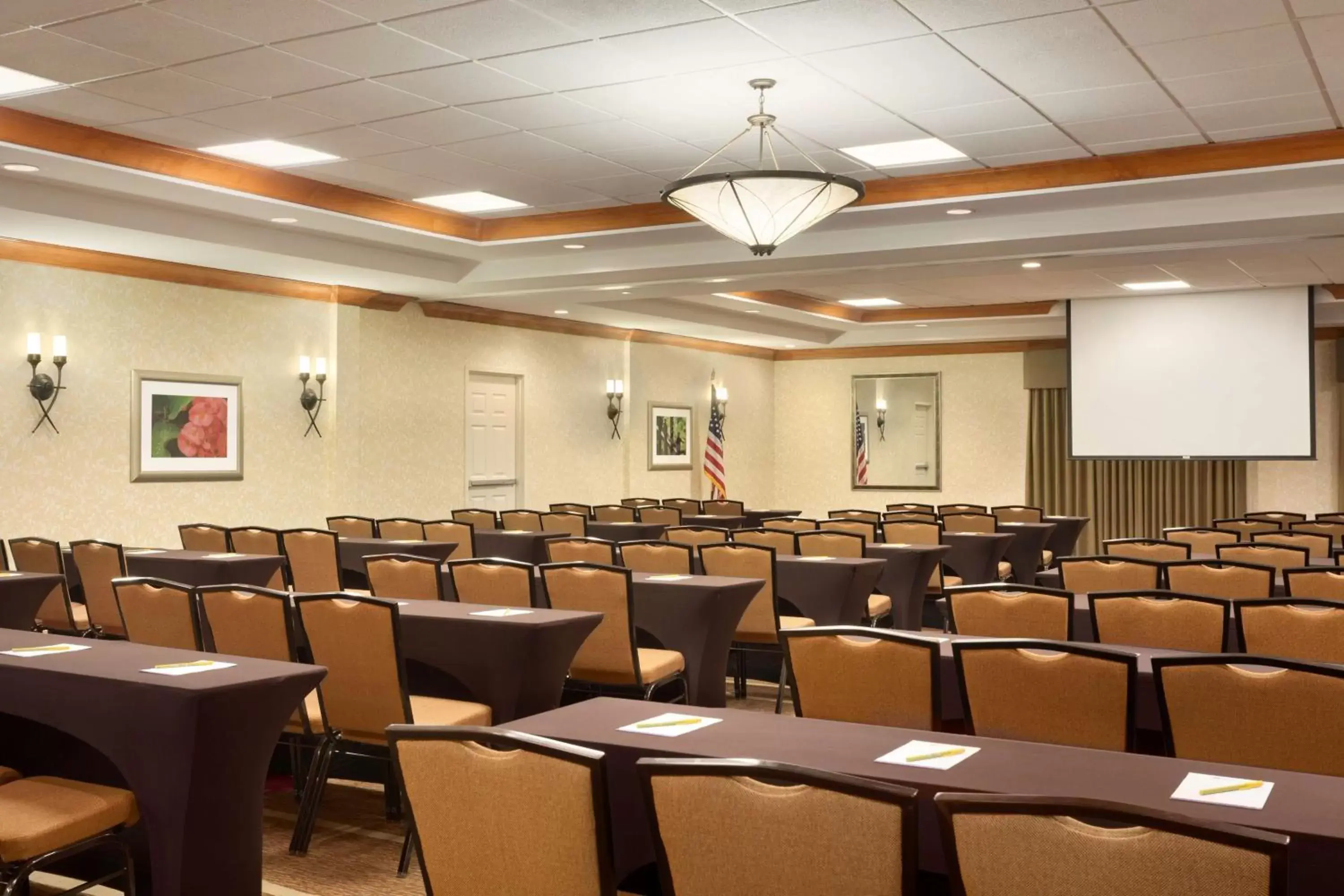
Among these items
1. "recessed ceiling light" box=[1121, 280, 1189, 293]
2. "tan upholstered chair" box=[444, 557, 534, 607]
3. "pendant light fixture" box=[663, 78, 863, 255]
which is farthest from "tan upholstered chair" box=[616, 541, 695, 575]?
→ "recessed ceiling light" box=[1121, 280, 1189, 293]

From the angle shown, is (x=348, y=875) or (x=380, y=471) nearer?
(x=348, y=875)

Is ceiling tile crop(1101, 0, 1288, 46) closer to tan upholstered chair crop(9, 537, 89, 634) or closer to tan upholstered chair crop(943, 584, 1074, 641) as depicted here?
tan upholstered chair crop(943, 584, 1074, 641)

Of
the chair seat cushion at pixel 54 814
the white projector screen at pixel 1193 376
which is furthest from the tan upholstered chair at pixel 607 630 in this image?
the white projector screen at pixel 1193 376

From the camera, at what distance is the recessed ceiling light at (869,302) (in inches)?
555

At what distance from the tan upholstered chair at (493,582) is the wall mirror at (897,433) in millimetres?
12144

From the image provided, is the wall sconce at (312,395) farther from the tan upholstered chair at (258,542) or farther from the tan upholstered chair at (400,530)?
the tan upholstered chair at (258,542)

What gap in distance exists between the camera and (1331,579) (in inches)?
202

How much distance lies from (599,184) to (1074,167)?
2935 millimetres

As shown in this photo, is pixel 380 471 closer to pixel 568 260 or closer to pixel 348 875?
pixel 568 260

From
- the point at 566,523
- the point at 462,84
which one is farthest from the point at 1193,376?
the point at 462,84

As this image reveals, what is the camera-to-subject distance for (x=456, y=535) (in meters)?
8.53

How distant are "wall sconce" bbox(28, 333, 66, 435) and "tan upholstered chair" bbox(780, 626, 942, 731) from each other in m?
6.94

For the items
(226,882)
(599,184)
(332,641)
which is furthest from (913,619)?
(226,882)

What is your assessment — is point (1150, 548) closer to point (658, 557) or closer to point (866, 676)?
Result: point (658, 557)
